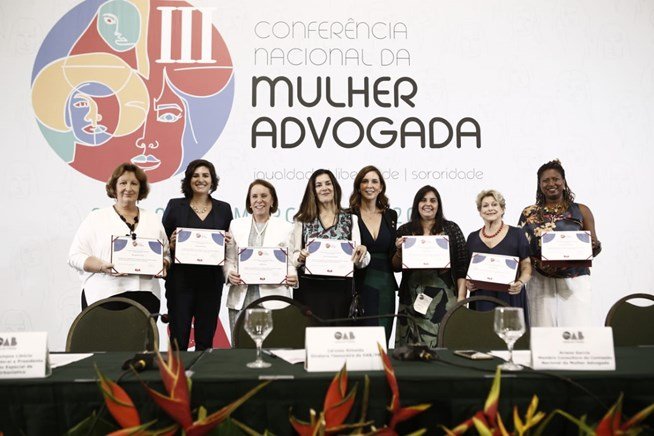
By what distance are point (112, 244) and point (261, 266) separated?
3.01 feet

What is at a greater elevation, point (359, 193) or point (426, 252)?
point (359, 193)

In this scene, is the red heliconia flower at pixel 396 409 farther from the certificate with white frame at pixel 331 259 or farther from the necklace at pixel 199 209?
the necklace at pixel 199 209

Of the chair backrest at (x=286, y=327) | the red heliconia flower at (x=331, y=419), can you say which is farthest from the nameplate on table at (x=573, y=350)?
the chair backrest at (x=286, y=327)

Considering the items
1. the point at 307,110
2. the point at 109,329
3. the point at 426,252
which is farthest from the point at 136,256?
Result: the point at 307,110

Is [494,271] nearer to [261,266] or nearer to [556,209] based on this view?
[556,209]

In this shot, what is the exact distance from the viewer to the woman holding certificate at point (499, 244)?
379cm

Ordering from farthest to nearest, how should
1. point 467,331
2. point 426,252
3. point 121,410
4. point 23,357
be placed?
point 426,252, point 467,331, point 23,357, point 121,410

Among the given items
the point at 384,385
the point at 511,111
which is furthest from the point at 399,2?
the point at 384,385

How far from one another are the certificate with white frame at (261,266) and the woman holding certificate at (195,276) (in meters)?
0.26

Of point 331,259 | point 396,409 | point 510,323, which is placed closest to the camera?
point 396,409

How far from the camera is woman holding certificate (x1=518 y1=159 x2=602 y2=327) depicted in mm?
3916

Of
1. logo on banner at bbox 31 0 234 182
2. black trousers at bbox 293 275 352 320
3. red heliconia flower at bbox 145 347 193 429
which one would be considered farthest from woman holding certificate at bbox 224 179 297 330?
red heliconia flower at bbox 145 347 193 429

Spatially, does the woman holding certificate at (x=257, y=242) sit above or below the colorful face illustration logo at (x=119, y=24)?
below

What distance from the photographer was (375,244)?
12.8 ft
